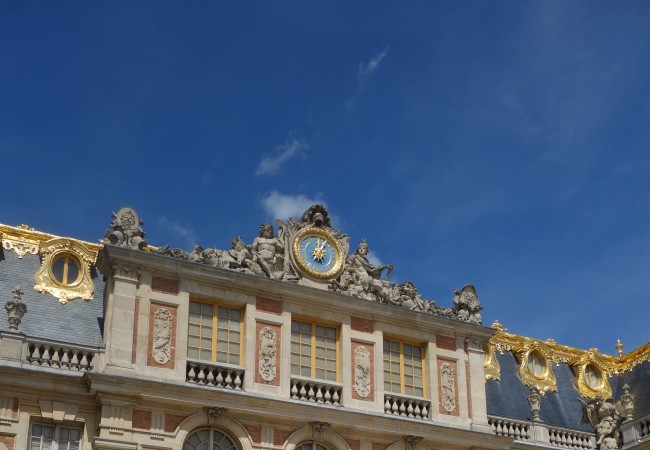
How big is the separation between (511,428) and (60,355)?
13.2 metres

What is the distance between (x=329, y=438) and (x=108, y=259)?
7.18 m

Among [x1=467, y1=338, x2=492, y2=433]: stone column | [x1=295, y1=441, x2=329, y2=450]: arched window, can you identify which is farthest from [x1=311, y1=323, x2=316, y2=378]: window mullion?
[x1=467, y1=338, x2=492, y2=433]: stone column

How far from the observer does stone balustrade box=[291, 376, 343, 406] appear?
28.3 meters

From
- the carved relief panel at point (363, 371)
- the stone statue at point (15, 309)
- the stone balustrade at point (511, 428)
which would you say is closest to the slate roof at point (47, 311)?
the stone statue at point (15, 309)

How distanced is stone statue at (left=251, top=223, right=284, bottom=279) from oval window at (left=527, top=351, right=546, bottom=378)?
10.5m

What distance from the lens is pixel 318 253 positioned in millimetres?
30406

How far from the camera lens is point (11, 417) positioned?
24.9 meters

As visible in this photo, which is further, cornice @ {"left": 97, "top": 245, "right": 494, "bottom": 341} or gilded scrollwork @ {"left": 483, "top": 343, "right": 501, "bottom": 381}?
gilded scrollwork @ {"left": 483, "top": 343, "right": 501, "bottom": 381}

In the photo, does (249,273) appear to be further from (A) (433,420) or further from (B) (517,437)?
(B) (517,437)

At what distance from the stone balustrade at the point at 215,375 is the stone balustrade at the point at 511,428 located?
7916 millimetres

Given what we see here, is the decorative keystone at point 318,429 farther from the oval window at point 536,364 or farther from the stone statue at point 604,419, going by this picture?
the oval window at point 536,364

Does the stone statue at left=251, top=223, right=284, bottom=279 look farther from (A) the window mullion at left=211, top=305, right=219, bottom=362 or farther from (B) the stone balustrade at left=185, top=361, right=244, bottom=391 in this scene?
(B) the stone balustrade at left=185, top=361, right=244, bottom=391

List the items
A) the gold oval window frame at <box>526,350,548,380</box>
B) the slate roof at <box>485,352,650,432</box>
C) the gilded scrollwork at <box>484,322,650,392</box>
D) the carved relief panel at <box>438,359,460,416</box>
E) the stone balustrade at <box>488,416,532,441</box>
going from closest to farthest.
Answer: the carved relief panel at <box>438,359,460,416</box> < the stone balustrade at <box>488,416,532,441</box> < the slate roof at <box>485,352,650,432</box> < the gilded scrollwork at <box>484,322,650,392</box> < the gold oval window frame at <box>526,350,548,380</box>

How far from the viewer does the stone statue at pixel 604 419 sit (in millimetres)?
33125
